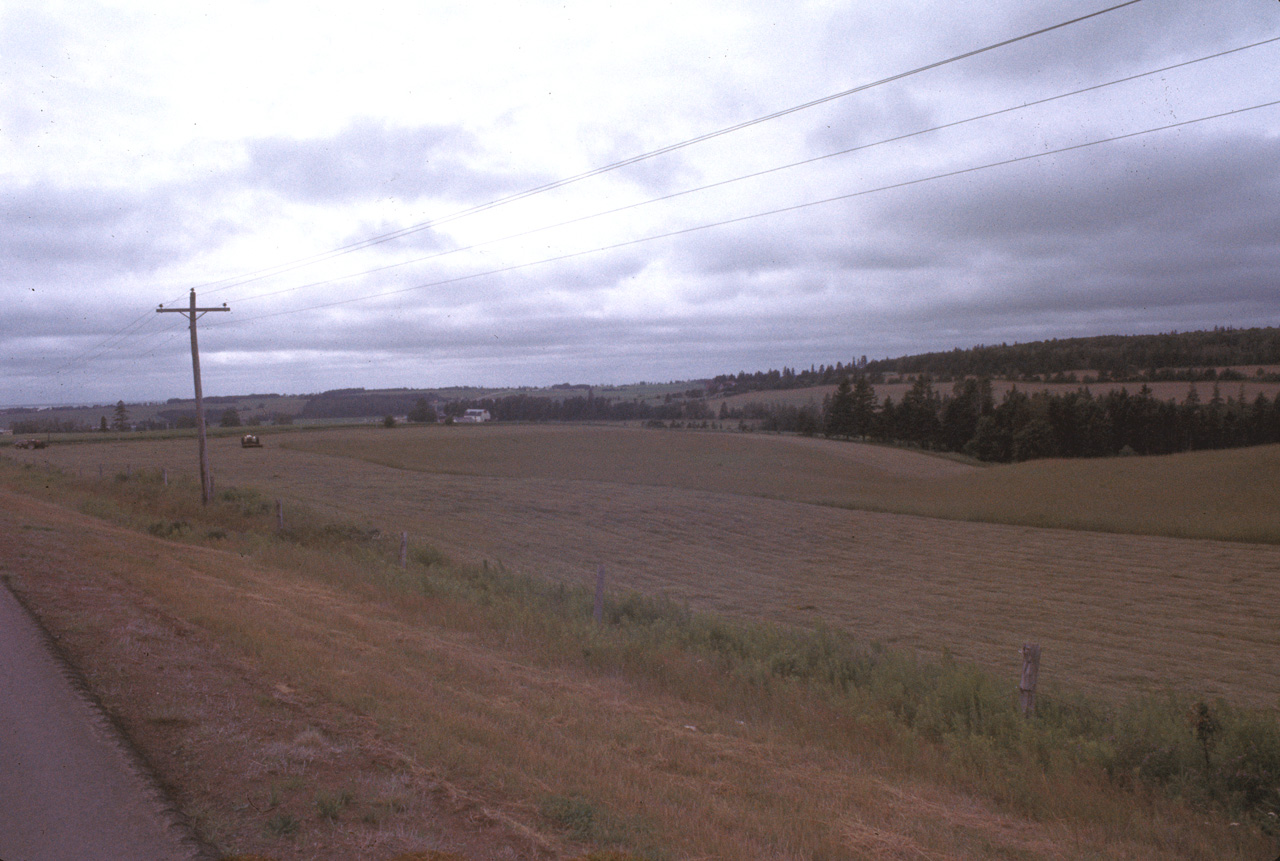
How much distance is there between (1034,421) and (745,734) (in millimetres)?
78202

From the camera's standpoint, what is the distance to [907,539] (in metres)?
33.4

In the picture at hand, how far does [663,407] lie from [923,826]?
13244 centimetres

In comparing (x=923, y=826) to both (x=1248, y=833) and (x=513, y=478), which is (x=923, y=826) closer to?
(x=1248, y=833)

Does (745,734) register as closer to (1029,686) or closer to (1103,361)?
(1029,686)

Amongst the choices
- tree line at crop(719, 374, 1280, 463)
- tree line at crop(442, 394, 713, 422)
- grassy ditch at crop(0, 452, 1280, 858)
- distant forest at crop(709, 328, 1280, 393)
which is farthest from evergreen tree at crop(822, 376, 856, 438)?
grassy ditch at crop(0, 452, 1280, 858)

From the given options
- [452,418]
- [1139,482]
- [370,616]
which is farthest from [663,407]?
[370,616]

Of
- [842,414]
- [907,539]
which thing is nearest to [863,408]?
[842,414]

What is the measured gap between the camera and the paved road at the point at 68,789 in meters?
4.26

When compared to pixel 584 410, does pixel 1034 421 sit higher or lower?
lower

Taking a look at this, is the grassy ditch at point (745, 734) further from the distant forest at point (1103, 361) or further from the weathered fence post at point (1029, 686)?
the distant forest at point (1103, 361)

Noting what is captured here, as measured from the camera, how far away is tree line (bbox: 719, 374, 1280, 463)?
56906 mm

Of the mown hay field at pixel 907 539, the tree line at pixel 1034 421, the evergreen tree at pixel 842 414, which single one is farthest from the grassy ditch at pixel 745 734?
the evergreen tree at pixel 842 414

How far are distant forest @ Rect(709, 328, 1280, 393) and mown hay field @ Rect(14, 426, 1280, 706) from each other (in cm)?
2218

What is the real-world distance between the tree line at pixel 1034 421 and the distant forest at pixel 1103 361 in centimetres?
539
